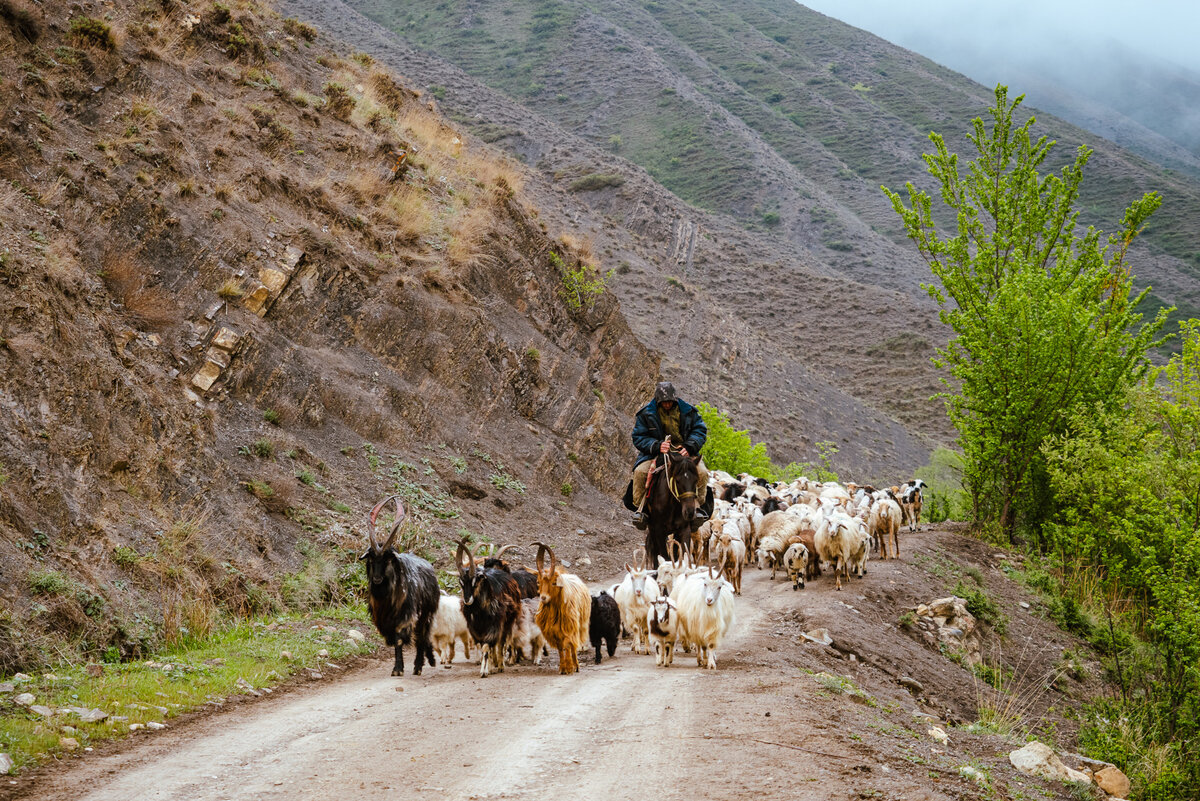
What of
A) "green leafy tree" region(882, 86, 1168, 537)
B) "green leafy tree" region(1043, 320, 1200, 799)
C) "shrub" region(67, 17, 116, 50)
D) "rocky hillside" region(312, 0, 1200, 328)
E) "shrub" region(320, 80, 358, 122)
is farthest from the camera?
"rocky hillside" region(312, 0, 1200, 328)

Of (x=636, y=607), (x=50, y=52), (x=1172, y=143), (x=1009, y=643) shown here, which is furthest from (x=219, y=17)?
(x=1172, y=143)

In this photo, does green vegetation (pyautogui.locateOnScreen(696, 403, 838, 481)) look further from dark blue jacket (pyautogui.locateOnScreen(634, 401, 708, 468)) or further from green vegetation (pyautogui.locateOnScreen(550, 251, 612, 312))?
dark blue jacket (pyautogui.locateOnScreen(634, 401, 708, 468))

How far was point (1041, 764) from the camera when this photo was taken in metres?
7.67

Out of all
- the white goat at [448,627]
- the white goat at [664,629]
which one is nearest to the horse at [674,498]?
the white goat at [664,629]

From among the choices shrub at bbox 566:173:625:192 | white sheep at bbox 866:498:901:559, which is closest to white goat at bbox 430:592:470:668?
white sheep at bbox 866:498:901:559

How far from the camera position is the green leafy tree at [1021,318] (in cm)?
2097

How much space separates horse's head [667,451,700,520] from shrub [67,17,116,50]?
582 inches

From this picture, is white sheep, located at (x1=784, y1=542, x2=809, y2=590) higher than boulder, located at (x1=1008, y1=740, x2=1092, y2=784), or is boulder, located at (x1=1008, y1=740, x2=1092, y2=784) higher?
boulder, located at (x1=1008, y1=740, x2=1092, y2=784)

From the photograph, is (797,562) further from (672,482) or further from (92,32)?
(92,32)

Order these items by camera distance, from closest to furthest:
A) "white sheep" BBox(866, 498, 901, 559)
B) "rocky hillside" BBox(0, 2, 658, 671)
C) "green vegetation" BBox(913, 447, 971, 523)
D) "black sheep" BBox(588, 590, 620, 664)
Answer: "rocky hillside" BBox(0, 2, 658, 671) < "black sheep" BBox(588, 590, 620, 664) < "white sheep" BBox(866, 498, 901, 559) < "green vegetation" BBox(913, 447, 971, 523)

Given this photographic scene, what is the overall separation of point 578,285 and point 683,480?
1745 centimetres

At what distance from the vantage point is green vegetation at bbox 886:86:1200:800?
13992mm

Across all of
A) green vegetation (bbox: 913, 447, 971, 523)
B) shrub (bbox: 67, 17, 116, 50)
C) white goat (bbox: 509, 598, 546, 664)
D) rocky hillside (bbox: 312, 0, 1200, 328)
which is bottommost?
green vegetation (bbox: 913, 447, 971, 523)

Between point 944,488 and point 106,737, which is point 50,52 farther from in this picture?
point 944,488
